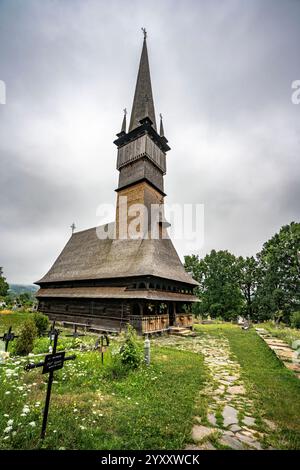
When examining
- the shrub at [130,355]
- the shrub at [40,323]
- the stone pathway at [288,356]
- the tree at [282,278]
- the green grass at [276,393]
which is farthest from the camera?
the tree at [282,278]

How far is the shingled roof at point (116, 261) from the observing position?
1566cm

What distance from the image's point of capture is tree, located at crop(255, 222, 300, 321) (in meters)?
31.8

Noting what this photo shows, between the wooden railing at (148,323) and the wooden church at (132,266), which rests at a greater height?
the wooden church at (132,266)

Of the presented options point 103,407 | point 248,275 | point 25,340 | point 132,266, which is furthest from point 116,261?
point 248,275

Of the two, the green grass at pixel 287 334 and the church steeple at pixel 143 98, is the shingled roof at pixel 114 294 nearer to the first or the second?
the green grass at pixel 287 334

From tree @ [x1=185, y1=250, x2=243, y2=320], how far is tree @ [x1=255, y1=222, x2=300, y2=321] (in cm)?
370

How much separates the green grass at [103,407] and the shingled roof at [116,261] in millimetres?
8204

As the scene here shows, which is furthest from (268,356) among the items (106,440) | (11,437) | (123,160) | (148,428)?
(123,160)

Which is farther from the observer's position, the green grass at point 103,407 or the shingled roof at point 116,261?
the shingled roof at point 116,261

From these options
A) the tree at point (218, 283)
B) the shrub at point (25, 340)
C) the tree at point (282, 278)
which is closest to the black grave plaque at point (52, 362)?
the shrub at point (25, 340)

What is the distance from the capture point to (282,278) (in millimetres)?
33062

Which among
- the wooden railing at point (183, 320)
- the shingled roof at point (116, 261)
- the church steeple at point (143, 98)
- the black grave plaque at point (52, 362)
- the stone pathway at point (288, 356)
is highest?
the church steeple at point (143, 98)

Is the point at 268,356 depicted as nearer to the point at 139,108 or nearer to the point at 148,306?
the point at 148,306

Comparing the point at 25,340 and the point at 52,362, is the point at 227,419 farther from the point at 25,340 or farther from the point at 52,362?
the point at 25,340
